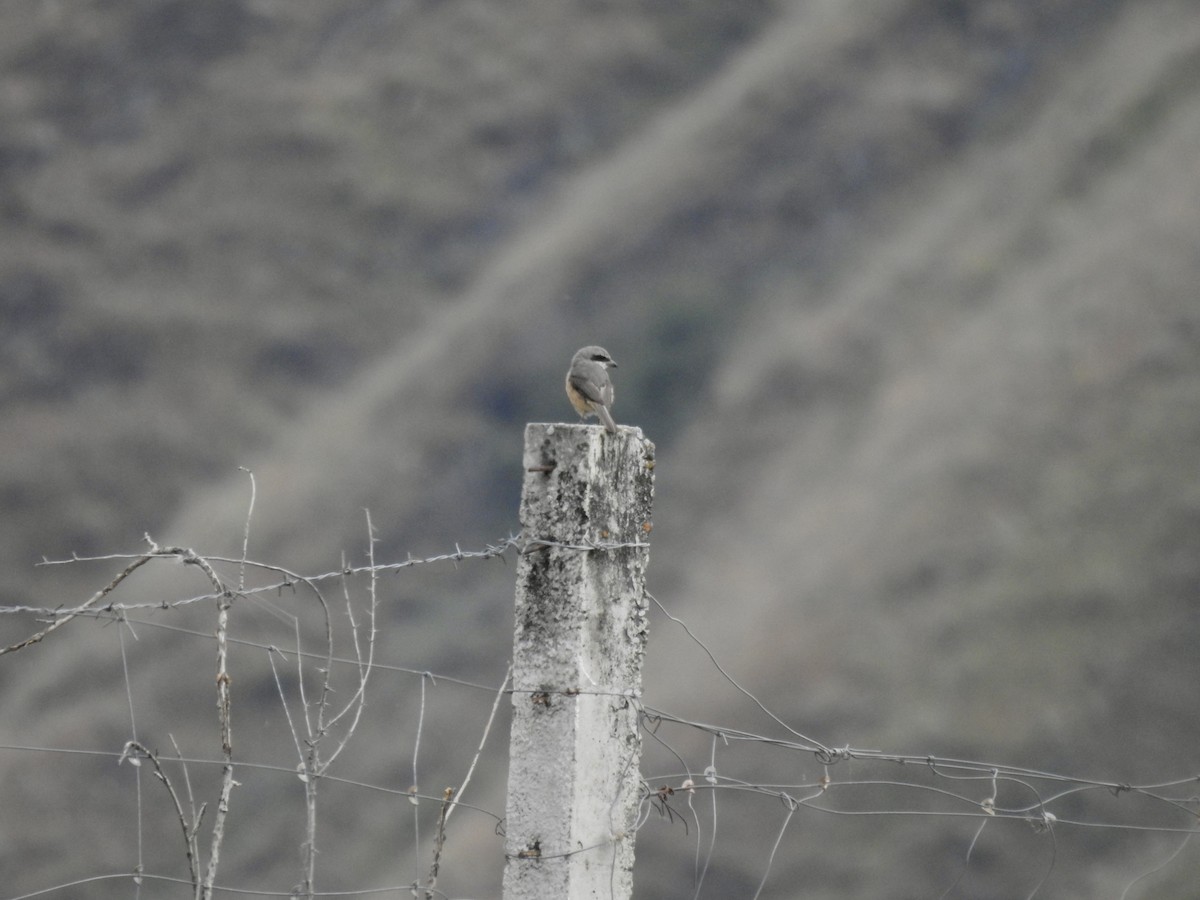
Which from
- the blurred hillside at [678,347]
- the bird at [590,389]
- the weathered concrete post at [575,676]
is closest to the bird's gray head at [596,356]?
the bird at [590,389]

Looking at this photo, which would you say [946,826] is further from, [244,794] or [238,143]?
[238,143]

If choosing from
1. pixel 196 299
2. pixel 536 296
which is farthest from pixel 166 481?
pixel 536 296

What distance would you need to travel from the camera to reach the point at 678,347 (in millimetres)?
46938

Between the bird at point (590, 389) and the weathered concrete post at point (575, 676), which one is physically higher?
the bird at point (590, 389)

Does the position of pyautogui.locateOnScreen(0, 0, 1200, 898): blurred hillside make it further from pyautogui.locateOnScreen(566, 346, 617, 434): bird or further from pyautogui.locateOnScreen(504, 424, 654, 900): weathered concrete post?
pyautogui.locateOnScreen(504, 424, 654, 900): weathered concrete post

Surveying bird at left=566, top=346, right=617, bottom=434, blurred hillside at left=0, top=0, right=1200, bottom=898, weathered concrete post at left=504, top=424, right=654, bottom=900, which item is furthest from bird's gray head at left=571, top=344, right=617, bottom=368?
blurred hillside at left=0, top=0, right=1200, bottom=898

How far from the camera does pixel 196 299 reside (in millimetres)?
53156

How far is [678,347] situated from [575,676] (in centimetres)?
4321

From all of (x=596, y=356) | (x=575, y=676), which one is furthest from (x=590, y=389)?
(x=575, y=676)

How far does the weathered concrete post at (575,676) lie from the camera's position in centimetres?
399

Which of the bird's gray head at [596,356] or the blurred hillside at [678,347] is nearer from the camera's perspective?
the bird's gray head at [596,356]

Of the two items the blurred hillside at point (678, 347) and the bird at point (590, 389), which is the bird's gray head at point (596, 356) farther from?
the blurred hillside at point (678, 347)

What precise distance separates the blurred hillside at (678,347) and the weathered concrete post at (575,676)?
22517mm

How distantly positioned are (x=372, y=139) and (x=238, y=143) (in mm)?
5564
